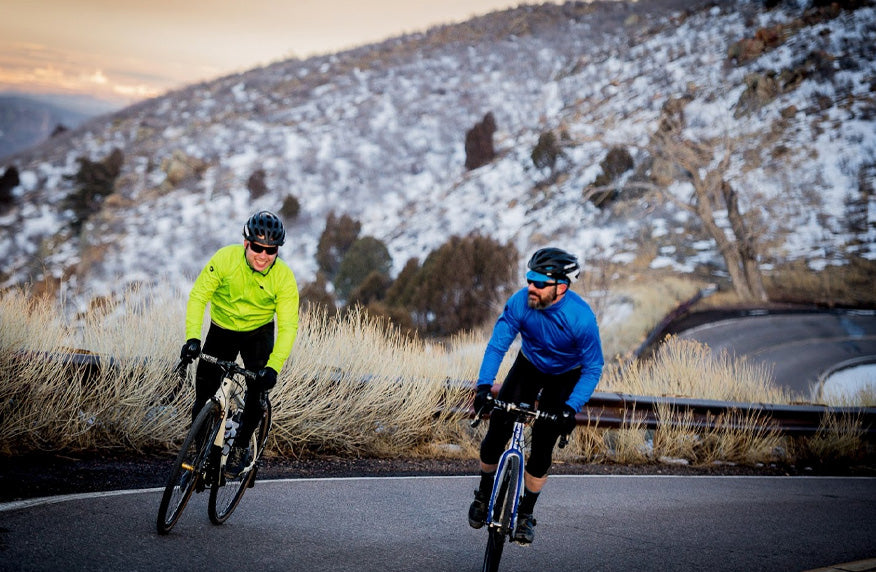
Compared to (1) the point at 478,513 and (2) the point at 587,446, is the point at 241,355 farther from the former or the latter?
(2) the point at 587,446

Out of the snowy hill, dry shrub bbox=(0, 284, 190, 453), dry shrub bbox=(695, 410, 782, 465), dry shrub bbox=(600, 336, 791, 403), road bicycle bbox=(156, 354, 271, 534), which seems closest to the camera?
road bicycle bbox=(156, 354, 271, 534)

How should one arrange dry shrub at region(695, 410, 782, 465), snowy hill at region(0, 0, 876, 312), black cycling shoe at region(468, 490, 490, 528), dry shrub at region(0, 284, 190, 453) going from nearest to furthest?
black cycling shoe at region(468, 490, 490, 528)
dry shrub at region(0, 284, 190, 453)
dry shrub at region(695, 410, 782, 465)
snowy hill at region(0, 0, 876, 312)

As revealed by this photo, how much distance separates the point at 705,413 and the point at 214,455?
7366 millimetres

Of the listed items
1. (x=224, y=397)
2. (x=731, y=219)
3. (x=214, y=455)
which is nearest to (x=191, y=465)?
(x=214, y=455)

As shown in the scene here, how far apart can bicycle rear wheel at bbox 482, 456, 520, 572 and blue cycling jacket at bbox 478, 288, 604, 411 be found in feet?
1.83

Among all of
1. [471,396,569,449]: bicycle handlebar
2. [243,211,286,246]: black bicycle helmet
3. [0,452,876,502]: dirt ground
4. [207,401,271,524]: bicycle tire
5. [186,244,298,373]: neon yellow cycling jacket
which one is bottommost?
[0,452,876,502]: dirt ground

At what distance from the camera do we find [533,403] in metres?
5.54

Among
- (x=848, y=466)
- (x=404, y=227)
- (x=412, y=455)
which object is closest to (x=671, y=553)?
(x=412, y=455)

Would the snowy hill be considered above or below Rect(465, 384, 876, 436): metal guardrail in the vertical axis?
above

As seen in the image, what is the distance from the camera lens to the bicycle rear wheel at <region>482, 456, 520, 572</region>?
187 inches

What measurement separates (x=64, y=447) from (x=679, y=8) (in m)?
85.9

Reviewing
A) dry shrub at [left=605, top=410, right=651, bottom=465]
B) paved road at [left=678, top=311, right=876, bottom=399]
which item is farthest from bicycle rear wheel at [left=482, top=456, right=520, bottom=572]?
paved road at [left=678, top=311, right=876, bottom=399]

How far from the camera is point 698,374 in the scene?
487 inches

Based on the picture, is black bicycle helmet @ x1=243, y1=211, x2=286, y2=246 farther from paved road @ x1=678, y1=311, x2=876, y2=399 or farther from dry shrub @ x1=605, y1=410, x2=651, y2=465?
paved road @ x1=678, y1=311, x2=876, y2=399
